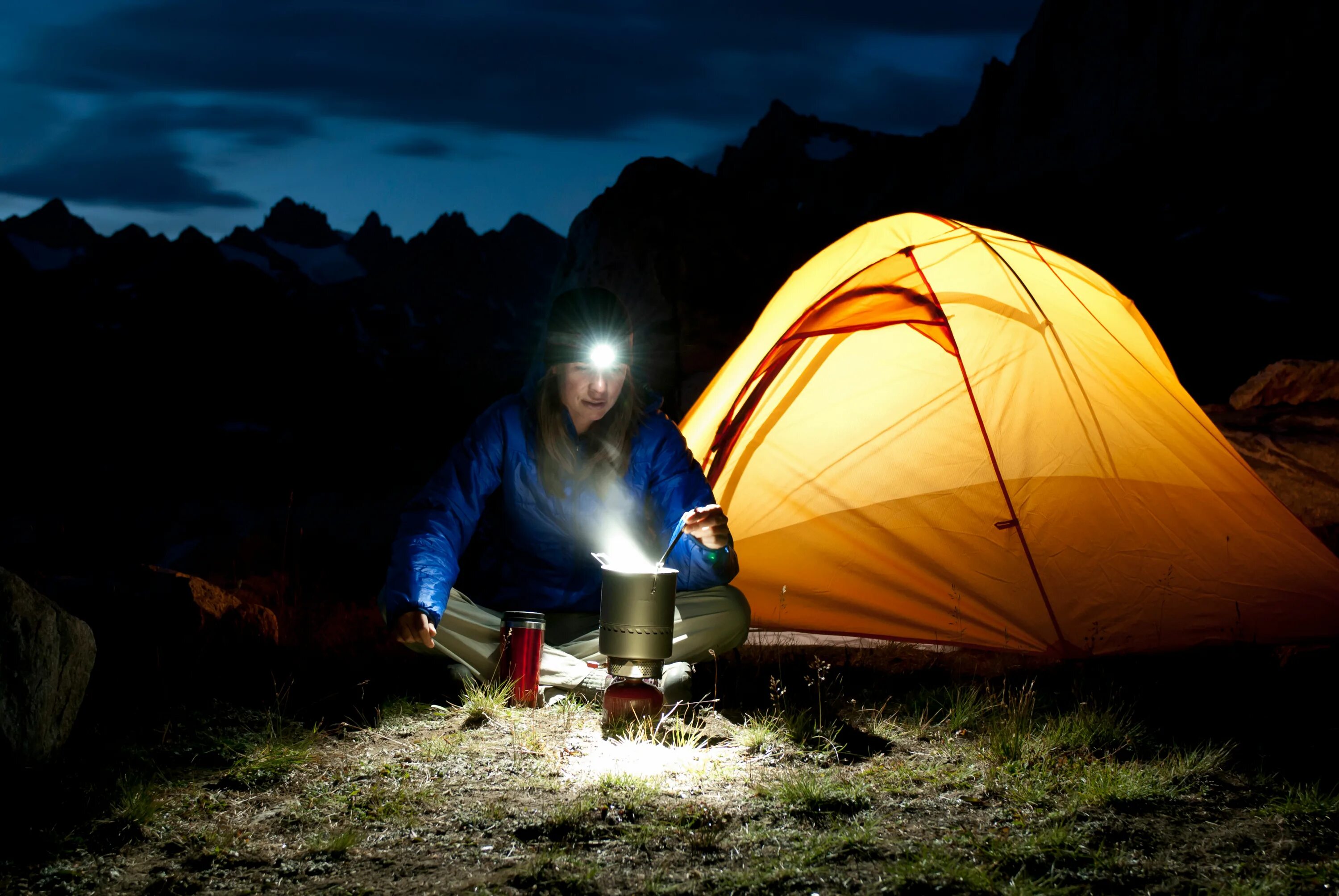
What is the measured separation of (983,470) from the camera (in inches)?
244

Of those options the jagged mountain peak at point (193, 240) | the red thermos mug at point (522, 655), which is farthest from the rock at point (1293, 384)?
A: the jagged mountain peak at point (193, 240)

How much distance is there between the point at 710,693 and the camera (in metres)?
4.89

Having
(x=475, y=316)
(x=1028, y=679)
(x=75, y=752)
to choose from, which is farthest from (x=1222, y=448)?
(x=475, y=316)

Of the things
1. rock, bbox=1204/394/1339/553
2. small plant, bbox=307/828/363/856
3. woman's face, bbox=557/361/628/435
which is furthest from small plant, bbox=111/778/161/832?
rock, bbox=1204/394/1339/553

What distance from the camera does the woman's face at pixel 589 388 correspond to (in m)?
4.62

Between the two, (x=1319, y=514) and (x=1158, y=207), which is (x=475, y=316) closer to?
(x=1158, y=207)

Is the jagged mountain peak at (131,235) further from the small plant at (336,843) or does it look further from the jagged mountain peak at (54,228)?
the small plant at (336,843)

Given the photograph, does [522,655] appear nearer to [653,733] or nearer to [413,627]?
[413,627]

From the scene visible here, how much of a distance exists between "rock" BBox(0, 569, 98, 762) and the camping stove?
195 cm

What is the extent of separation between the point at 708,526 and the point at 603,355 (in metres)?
0.93

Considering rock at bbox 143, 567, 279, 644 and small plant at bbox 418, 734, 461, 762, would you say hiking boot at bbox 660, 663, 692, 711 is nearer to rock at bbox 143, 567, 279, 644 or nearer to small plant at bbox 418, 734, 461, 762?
small plant at bbox 418, 734, 461, 762

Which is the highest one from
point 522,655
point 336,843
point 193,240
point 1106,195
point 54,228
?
point 54,228

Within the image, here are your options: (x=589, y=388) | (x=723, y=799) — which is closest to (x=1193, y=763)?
(x=723, y=799)

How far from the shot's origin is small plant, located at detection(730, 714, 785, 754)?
4055 mm
